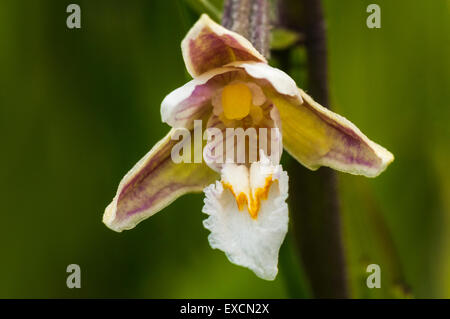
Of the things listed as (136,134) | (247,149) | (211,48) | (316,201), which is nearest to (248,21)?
(211,48)

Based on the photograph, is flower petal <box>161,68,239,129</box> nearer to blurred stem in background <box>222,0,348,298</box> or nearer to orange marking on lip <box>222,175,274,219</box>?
orange marking on lip <box>222,175,274,219</box>

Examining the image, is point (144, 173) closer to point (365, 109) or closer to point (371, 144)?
point (371, 144)

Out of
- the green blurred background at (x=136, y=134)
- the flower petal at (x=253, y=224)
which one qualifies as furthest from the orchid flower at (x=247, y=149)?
the green blurred background at (x=136, y=134)

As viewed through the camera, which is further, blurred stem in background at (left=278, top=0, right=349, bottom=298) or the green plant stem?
blurred stem in background at (left=278, top=0, right=349, bottom=298)

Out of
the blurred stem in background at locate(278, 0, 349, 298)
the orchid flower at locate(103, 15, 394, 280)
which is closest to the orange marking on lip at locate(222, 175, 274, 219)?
the orchid flower at locate(103, 15, 394, 280)

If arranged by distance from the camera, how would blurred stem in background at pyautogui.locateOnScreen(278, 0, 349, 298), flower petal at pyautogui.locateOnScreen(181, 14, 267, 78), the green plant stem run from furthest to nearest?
1. blurred stem in background at pyautogui.locateOnScreen(278, 0, 349, 298)
2. the green plant stem
3. flower petal at pyautogui.locateOnScreen(181, 14, 267, 78)

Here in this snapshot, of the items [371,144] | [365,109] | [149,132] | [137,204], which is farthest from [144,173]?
[365,109]
